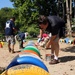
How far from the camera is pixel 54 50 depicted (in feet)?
28.0

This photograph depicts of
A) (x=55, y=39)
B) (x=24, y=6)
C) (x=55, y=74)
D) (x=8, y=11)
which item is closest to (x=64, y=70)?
(x=55, y=74)

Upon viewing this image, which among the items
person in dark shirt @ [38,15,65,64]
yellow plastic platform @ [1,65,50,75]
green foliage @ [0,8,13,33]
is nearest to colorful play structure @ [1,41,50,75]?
yellow plastic platform @ [1,65,50,75]

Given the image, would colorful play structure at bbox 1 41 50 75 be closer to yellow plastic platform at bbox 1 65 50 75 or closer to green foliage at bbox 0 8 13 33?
yellow plastic platform at bbox 1 65 50 75

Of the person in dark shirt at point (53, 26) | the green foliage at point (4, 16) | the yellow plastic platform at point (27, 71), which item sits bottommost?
the green foliage at point (4, 16)

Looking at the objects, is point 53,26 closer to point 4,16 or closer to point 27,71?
point 27,71

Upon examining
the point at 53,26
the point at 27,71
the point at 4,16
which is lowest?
the point at 4,16

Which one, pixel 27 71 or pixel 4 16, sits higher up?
pixel 27 71

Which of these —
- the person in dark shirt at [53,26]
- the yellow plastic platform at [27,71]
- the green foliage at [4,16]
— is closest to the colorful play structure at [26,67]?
the yellow plastic platform at [27,71]

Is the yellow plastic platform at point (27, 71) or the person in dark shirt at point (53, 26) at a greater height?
the person in dark shirt at point (53, 26)

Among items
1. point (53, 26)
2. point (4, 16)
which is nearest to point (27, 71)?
point (53, 26)

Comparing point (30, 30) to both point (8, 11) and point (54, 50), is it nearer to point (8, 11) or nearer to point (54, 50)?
point (54, 50)

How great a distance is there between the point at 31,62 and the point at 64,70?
8.32 feet

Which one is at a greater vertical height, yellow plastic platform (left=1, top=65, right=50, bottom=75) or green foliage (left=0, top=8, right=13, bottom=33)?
yellow plastic platform (left=1, top=65, right=50, bottom=75)

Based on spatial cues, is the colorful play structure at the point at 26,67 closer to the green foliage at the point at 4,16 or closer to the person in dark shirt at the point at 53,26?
the person in dark shirt at the point at 53,26
